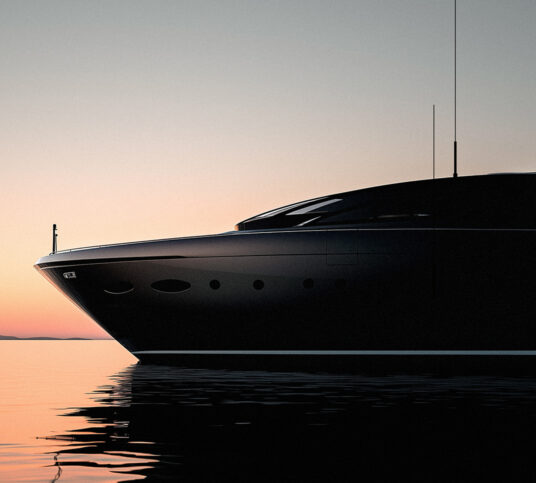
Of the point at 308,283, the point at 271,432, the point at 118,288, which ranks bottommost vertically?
the point at 271,432

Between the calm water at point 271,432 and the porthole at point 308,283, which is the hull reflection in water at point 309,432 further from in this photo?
the porthole at point 308,283

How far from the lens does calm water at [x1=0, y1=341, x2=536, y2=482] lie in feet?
16.9

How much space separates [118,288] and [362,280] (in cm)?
409

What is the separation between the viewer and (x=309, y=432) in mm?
6801

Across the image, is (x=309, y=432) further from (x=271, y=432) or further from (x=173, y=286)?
(x=173, y=286)

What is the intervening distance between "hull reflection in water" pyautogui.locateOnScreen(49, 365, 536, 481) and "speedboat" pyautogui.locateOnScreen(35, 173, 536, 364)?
2.77 metres

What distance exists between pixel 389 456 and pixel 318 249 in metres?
8.77

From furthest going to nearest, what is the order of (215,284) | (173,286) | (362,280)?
1. (173,286)
2. (215,284)
3. (362,280)

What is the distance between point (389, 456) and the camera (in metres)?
5.62

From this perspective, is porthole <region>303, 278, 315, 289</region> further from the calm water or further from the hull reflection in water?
the hull reflection in water

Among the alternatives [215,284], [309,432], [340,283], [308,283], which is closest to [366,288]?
[340,283]

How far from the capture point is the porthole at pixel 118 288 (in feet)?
50.4

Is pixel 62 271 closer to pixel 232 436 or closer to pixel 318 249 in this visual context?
pixel 318 249

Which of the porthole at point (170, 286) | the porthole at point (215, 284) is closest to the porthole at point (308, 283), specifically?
the porthole at point (215, 284)
